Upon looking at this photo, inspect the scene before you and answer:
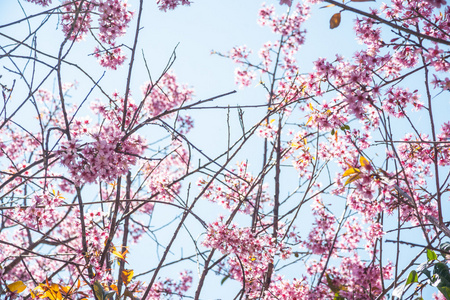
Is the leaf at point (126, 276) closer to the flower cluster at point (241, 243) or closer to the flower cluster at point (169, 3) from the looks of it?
the flower cluster at point (241, 243)

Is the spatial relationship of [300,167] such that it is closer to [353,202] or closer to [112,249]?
[353,202]

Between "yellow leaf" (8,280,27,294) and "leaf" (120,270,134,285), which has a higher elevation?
"yellow leaf" (8,280,27,294)

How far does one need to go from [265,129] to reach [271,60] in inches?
116

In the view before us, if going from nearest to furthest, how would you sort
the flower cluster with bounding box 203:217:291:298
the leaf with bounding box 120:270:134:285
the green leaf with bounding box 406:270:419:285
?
the green leaf with bounding box 406:270:419:285 < the leaf with bounding box 120:270:134:285 < the flower cluster with bounding box 203:217:291:298

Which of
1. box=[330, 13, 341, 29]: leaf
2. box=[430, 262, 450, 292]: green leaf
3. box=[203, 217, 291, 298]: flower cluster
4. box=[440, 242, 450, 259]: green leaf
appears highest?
box=[330, 13, 341, 29]: leaf

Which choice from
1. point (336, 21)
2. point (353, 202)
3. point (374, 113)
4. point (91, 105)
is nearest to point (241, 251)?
point (353, 202)

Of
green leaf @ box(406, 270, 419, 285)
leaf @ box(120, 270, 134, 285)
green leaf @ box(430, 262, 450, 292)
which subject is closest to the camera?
green leaf @ box(430, 262, 450, 292)

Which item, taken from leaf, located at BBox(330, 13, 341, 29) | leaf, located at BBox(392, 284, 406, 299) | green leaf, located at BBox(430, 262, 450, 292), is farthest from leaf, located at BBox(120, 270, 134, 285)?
leaf, located at BBox(330, 13, 341, 29)

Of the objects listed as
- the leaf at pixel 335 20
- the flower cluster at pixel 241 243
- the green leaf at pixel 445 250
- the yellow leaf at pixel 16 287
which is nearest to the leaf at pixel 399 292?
the green leaf at pixel 445 250

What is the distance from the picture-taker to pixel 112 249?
2.53 metres

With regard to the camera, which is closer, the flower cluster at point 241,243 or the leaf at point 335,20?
the leaf at point 335,20

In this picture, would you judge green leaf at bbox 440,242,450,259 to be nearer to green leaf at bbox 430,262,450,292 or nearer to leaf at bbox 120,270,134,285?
green leaf at bbox 430,262,450,292

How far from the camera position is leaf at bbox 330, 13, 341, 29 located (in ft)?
6.37

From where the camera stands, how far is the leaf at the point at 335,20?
6.37 feet
